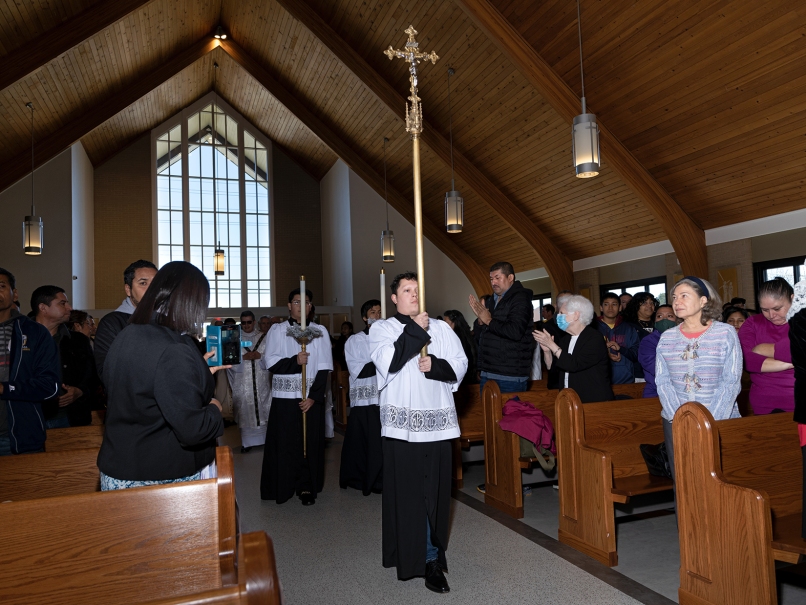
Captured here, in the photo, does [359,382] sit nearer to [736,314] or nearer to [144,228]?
[736,314]

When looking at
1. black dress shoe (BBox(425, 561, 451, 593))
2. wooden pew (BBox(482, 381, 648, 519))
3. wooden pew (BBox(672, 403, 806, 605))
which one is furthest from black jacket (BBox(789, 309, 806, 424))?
wooden pew (BBox(482, 381, 648, 519))

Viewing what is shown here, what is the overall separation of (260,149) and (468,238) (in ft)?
18.8

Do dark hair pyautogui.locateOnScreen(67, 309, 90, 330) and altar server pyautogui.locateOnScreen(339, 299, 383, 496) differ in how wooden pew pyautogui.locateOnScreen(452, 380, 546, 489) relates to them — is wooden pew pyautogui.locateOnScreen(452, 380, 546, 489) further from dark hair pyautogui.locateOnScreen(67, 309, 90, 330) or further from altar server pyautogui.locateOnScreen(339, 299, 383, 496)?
dark hair pyautogui.locateOnScreen(67, 309, 90, 330)

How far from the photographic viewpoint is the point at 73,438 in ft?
11.2

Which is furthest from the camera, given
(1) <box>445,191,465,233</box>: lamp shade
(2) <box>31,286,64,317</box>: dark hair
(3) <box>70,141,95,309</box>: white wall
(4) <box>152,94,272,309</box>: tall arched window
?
(4) <box>152,94,272,309</box>: tall arched window

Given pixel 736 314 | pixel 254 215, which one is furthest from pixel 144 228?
pixel 736 314

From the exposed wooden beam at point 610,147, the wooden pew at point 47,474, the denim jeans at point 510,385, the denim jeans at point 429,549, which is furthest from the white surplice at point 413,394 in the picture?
the exposed wooden beam at point 610,147

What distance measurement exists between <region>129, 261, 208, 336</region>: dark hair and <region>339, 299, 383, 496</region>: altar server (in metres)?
3.11

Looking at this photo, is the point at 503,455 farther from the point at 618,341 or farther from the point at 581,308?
the point at 618,341

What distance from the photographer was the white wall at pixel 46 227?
1098 cm

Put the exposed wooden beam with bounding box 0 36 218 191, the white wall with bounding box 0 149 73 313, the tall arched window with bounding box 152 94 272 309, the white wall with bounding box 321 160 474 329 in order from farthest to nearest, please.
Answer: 1. the tall arched window with bounding box 152 94 272 309
2. the white wall with bounding box 321 160 474 329
3. the white wall with bounding box 0 149 73 313
4. the exposed wooden beam with bounding box 0 36 218 191

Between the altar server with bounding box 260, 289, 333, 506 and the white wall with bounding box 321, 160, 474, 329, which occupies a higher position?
the white wall with bounding box 321, 160, 474, 329

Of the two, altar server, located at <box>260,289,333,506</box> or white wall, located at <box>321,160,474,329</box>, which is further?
white wall, located at <box>321,160,474,329</box>

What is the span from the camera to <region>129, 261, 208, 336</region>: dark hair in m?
2.12
